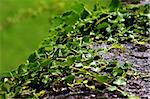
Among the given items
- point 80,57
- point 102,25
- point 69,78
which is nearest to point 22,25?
point 102,25

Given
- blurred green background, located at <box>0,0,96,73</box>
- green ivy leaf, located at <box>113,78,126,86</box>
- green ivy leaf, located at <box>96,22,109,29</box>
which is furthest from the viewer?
blurred green background, located at <box>0,0,96,73</box>

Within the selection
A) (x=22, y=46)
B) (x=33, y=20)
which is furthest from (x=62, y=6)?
(x=22, y=46)

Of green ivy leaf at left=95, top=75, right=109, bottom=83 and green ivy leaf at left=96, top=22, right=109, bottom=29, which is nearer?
green ivy leaf at left=95, top=75, right=109, bottom=83

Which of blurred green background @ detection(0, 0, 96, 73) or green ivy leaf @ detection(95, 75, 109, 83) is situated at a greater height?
blurred green background @ detection(0, 0, 96, 73)

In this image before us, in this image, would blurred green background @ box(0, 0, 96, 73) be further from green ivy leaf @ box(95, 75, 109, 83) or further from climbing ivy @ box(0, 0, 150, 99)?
green ivy leaf @ box(95, 75, 109, 83)

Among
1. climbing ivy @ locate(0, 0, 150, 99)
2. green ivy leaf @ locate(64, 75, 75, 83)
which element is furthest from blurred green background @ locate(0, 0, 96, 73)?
green ivy leaf @ locate(64, 75, 75, 83)

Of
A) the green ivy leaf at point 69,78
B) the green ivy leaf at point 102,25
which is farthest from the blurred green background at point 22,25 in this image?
the green ivy leaf at point 69,78

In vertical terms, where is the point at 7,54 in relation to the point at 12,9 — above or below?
below

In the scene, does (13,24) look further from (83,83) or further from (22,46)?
(83,83)

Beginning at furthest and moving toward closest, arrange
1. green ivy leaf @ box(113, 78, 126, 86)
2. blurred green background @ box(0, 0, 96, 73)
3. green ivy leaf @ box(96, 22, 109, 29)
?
blurred green background @ box(0, 0, 96, 73) < green ivy leaf @ box(96, 22, 109, 29) < green ivy leaf @ box(113, 78, 126, 86)
